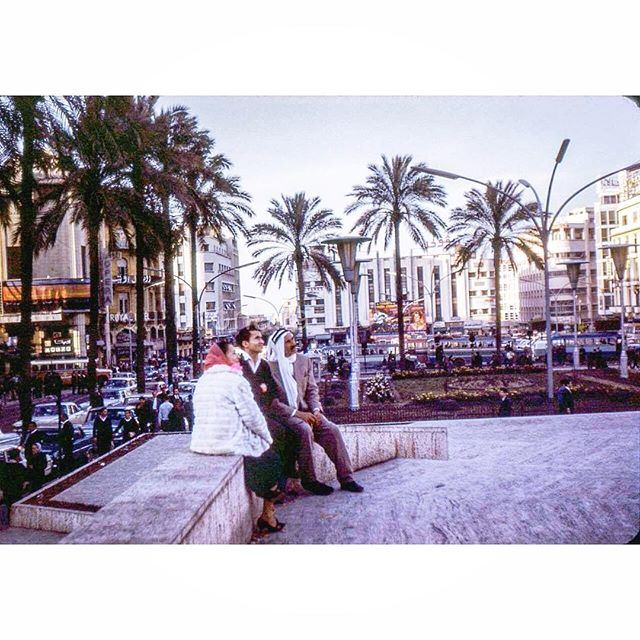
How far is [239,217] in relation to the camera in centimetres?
703

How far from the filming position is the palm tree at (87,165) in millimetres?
6469

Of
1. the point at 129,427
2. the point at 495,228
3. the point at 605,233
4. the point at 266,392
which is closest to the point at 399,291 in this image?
the point at 495,228

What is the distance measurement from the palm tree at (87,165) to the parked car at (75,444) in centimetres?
143

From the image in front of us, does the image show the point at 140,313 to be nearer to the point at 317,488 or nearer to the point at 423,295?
the point at 317,488

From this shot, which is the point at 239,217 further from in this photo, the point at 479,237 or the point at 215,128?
the point at 479,237

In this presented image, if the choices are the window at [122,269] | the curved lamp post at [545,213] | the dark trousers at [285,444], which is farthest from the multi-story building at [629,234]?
the window at [122,269]

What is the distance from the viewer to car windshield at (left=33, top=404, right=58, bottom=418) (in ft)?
21.6

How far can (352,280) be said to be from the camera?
702 cm

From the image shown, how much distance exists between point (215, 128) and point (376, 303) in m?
2.07

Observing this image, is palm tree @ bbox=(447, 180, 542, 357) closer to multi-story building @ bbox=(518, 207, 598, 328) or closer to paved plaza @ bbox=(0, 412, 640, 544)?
multi-story building @ bbox=(518, 207, 598, 328)

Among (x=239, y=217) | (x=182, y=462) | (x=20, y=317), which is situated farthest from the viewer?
(x=239, y=217)

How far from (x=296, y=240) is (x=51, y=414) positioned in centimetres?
253

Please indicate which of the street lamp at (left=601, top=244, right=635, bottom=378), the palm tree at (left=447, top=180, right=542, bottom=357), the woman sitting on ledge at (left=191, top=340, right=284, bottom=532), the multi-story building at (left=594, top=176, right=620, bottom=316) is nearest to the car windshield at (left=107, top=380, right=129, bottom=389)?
the woman sitting on ledge at (left=191, top=340, right=284, bottom=532)
